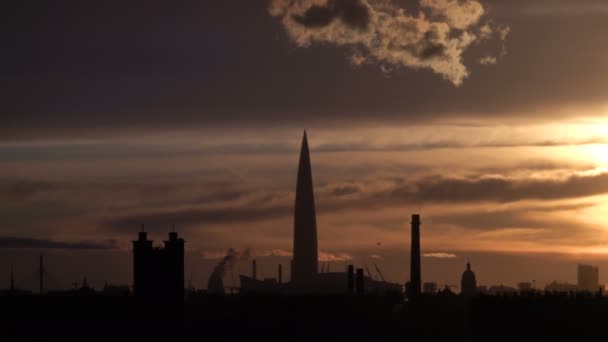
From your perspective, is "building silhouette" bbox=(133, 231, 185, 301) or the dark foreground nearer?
the dark foreground

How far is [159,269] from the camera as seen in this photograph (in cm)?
10119

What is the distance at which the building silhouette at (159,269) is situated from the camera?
330 ft

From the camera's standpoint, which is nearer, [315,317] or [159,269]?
[159,269]

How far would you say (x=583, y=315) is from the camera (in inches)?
5172

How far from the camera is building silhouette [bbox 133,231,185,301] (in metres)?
100

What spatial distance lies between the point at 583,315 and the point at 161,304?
51667 millimetres

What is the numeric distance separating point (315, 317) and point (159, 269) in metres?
53.0

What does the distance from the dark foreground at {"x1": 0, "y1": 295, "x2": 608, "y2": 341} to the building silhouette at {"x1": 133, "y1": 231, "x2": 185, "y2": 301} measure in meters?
1.33

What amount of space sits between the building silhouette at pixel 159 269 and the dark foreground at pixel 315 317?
4.35 feet

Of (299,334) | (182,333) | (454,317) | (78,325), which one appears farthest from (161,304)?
(454,317)

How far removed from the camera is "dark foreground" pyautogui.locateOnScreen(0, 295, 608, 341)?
90938 mm

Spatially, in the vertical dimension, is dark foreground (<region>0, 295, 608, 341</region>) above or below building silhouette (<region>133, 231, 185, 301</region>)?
below

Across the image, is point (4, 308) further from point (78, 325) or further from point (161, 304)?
point (161, 304)

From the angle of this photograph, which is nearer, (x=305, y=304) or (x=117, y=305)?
(x=117, y=305)
